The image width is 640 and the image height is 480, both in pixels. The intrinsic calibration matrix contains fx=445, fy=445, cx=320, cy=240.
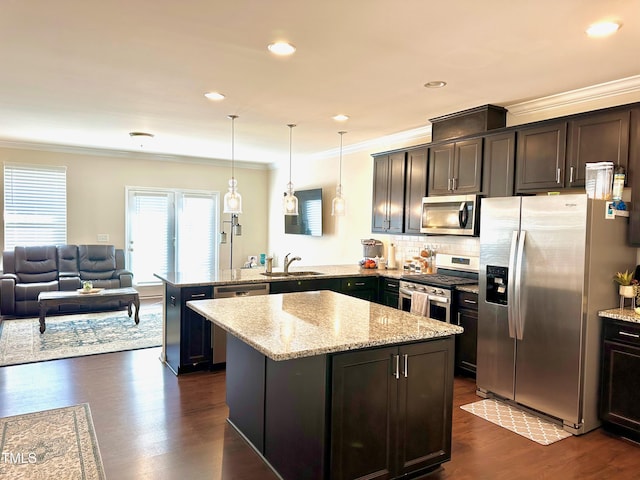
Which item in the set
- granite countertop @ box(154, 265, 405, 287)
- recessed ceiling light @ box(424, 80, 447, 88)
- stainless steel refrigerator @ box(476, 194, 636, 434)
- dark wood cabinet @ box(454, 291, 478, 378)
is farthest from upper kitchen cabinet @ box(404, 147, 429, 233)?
stainless steel refrigerator @ box(476, 194, 636, 434)

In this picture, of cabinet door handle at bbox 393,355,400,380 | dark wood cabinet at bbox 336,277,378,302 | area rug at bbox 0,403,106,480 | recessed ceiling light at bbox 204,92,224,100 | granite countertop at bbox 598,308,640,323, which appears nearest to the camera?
cabinet door handle at bbox 393,355,400,380

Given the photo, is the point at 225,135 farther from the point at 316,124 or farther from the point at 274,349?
the point at 274,349

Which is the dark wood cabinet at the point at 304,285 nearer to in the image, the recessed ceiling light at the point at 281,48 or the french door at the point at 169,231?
the recessed ceiling light at the point at 281,48

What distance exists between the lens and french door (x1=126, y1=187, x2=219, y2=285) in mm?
8172

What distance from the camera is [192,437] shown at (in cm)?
303

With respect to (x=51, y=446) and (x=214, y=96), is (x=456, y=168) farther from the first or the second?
(x=51, y=446)

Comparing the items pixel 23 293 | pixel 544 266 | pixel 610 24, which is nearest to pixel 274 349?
pixel 544 266

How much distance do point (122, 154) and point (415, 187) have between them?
17.8 ft

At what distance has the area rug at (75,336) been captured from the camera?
15.8 ft

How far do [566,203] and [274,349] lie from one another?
2.43 m

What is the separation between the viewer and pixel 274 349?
205 centimetres

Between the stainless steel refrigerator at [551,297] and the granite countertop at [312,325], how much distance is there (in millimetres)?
1146

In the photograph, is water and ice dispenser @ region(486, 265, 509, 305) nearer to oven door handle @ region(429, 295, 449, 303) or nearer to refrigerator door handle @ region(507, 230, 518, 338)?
refrigerator door handle @ region(507, 230, 518, 338)

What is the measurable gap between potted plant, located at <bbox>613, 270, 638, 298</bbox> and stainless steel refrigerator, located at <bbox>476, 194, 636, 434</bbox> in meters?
0.05
